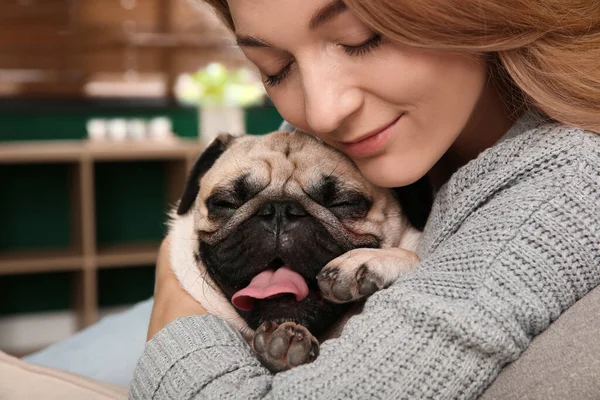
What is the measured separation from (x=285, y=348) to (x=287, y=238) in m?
0.22

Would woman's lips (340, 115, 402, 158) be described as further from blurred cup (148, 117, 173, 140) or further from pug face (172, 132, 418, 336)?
blurred cup (148, 117, 173, 140)

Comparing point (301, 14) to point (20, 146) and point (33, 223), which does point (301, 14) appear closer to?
point (20, 146)

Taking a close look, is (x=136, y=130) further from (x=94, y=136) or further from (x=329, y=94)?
(x=329, y=94)

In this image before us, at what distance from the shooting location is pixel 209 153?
1.48 m

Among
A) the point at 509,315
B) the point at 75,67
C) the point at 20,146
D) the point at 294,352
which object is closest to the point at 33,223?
the point at 20,146

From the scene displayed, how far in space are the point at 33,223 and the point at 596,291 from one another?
3.81m

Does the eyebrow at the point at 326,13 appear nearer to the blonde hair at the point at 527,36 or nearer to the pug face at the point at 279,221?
the blonde hair at the point at 527,36

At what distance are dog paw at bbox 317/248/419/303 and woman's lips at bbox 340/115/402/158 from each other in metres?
0.16

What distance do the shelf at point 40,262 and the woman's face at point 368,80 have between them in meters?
2.95

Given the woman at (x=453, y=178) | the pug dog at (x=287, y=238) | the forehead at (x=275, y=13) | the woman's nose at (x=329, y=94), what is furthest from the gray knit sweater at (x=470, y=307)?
the forehead at (x=275, y=13)

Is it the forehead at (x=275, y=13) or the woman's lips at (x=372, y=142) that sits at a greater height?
the forehead at (x=275, y=13)

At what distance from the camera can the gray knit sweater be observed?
0.78 metres

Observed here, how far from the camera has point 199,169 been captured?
149 cm

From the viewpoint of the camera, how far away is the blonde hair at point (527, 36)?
0.92 m
